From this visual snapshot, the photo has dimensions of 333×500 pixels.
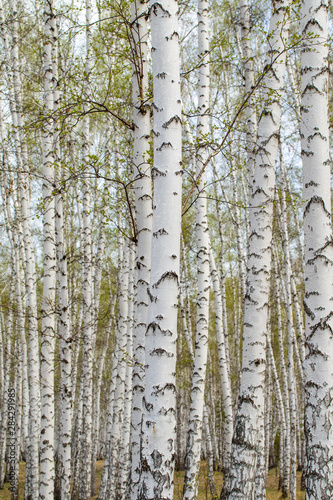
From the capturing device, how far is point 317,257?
279cm

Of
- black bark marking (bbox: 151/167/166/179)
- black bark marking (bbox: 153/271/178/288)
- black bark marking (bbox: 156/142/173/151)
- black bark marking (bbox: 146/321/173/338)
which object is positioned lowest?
black bark marking (bbox: 146/321/173/338)

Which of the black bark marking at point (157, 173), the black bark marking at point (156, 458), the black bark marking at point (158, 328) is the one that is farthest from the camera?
the black bark marking at point (157, 173)

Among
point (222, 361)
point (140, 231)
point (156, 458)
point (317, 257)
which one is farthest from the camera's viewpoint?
point (222, 361)

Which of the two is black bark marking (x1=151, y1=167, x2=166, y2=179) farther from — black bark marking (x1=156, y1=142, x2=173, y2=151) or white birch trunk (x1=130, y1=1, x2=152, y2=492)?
white birch trunk (x1=130, y1=1, x2=152, y2=492)

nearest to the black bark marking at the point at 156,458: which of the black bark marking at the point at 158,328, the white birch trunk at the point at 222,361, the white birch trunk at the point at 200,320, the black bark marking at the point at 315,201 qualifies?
the black bark marking at the point at 158,328

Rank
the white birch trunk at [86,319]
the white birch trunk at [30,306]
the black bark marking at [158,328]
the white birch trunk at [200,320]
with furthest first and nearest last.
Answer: the white birch trunk at [86,319]
the white birch trunk at [30,306]
the white birch trunk at [200,320]
the black bark marking at [158,328]

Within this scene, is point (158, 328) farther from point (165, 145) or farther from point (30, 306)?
point (30, 306)

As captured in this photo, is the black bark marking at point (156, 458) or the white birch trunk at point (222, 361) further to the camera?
the white birch trunk at point (222, 361)

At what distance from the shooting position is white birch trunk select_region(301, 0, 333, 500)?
8.23 ft

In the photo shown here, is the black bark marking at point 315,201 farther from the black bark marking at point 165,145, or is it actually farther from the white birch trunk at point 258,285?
the black bark marking at point 165,145

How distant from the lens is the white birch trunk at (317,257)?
2.51 m

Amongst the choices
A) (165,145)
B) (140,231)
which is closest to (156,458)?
(165,145)

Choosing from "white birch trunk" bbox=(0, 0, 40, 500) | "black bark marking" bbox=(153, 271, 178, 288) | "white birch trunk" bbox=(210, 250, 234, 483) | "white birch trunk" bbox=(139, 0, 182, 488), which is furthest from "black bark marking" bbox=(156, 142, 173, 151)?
"white birch trunk" bbox=(210, 250, 234, 483)

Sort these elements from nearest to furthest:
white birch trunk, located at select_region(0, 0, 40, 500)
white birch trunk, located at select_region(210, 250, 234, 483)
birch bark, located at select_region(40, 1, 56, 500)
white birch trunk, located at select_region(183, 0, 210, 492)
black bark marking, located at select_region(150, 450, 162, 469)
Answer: black bark marking, located at select_region(150, 450, 162, 469) < birch bark, located at select_region(40, 1, 56, 500) < white birch trunk, located at select_region(183, 0, 210, 492) < white birch trunk, located at select_region(0, 0, 40, 500) < white birch trunk, located at select_region(210, 250, 234, 483)
